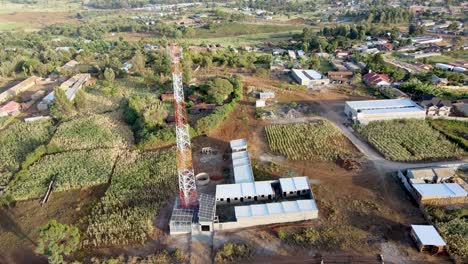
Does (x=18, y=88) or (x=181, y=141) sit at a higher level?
(x=181, y=141)

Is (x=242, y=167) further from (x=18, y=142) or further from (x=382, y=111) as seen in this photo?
(x=18, y=142)

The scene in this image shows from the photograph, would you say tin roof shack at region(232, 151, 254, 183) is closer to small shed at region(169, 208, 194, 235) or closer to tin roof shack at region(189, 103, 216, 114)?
small shed at region(169, 208, 194, 235)

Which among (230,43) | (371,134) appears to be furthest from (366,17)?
(371,134)

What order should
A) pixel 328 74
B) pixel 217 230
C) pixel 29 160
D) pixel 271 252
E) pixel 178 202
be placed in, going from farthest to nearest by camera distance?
pixel 328 74 → pixel 29 160 → pixel 178 202 → pixel 217 230 → pixel 271 252

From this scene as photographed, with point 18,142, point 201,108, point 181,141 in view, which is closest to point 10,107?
point 18,142

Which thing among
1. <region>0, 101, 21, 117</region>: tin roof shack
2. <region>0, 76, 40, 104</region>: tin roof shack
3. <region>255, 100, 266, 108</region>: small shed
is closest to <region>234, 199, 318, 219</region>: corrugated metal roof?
<region>255, 100, 266, 108</region>: small shed

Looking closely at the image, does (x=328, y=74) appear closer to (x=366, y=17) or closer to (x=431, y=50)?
(x=431, y=50)
